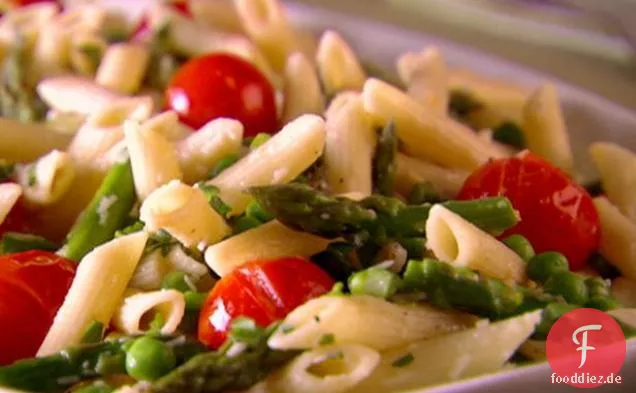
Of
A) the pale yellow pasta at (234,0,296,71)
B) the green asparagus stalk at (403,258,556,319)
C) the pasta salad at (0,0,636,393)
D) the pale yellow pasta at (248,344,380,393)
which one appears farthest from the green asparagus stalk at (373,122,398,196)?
the pale yellow pasta at (234,0,296,71)

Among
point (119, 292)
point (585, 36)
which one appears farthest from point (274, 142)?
point (585, 36)

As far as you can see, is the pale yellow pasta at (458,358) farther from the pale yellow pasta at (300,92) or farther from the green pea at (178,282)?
the pale yellow pasta at (300,92)

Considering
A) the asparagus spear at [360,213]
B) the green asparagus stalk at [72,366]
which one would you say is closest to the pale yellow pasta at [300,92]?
the asparagus spear at [360,213]

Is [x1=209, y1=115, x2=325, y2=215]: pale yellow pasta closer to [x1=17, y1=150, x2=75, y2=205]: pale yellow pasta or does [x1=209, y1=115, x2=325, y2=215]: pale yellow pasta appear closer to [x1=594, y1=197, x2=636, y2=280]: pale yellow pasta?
[x1=17, y1=150, x2=75, y2=205]: pale yellow pasta

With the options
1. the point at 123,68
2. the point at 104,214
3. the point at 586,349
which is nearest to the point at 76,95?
the point at 123,68

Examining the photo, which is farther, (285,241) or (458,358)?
(285,241)

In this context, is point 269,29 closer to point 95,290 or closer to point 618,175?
point 618,175
